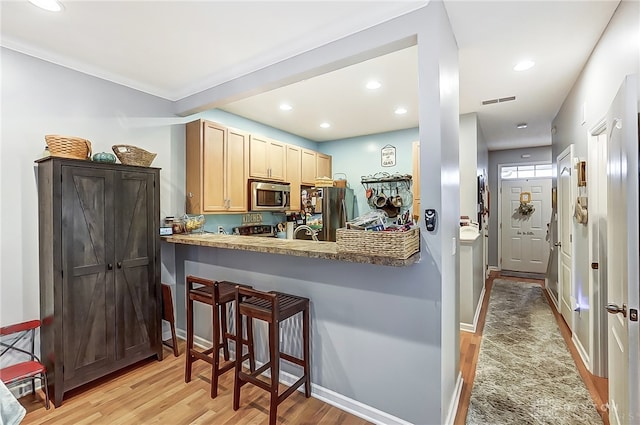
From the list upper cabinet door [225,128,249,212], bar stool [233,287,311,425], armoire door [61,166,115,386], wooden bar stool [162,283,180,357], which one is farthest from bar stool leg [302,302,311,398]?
upper cabinet door [225,128,249,212]

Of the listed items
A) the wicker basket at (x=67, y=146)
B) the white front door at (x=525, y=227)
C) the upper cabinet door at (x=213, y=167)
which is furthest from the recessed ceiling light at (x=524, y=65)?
the white front door at (x=525, y=227)

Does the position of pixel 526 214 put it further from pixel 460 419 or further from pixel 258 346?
pixel 258 346

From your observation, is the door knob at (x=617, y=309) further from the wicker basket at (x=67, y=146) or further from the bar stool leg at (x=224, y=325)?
the wicker basket at (x=67, y=146)

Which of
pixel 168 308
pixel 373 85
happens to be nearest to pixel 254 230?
pixel 168 308

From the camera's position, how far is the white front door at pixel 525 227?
656 cm

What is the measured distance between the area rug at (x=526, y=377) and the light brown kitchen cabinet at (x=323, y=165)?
3.33 meters

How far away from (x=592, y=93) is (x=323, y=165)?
3.66m

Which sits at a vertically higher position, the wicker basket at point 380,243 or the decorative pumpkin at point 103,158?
the decorative pumpkin at point 103,158

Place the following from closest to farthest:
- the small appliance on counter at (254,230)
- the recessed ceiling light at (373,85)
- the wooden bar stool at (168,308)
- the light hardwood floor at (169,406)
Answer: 1. the light hardwood floor at (169,406)
2. the wooden bar stool at (168,308)
3. the recessed ceiling light at (373,85)
4. the small appliance on counter at (254,230)

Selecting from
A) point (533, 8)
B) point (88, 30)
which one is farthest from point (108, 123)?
point (533, 8)

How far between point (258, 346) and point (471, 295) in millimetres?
2474

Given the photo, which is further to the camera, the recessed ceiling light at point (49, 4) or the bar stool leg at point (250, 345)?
the bar stool leg at point (250, 345)

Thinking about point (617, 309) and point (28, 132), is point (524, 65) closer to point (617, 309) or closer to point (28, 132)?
point (617, 309)

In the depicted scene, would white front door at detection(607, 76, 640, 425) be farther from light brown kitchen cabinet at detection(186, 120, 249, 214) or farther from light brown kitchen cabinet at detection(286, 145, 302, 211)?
light brown kitchen cabinet at detection(286, 145, 302, 211)
